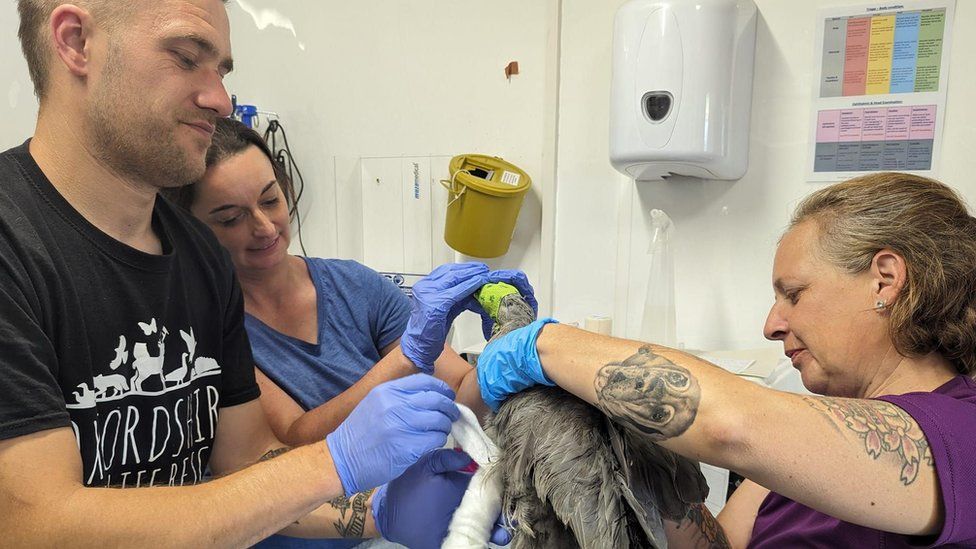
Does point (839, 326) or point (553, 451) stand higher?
point (839, 326)

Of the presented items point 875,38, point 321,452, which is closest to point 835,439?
point 321,452

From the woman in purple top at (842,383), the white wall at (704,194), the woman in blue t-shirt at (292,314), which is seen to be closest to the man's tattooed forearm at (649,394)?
the woman in purple top at (842,383)

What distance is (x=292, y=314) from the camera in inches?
62.6

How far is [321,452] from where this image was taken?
0.98 m

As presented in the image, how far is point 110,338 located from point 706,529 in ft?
3.49

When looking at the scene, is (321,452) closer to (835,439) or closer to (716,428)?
(716,428)

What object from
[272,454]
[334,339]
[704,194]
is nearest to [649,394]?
[272,454]

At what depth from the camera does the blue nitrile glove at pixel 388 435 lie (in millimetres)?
968

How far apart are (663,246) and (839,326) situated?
3.55 feet

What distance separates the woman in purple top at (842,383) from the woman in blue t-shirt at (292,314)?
562mm

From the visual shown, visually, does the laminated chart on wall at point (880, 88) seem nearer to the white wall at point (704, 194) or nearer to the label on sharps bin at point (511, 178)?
the white wall at point (704, 194)

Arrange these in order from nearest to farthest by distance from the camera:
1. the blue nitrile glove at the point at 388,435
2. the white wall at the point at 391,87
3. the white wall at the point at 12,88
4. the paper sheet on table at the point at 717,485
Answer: the blue nitrile glove at the point at 388,435 → the paper sheet on table at the point at 717,485 → the white wall at the point at 12,88 → the white wall at the point at 391,87

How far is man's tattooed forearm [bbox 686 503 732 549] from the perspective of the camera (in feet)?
Result: 3.55

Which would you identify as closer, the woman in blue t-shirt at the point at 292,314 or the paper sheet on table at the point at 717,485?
the woman in blue t-shirt at the point at 292,314
